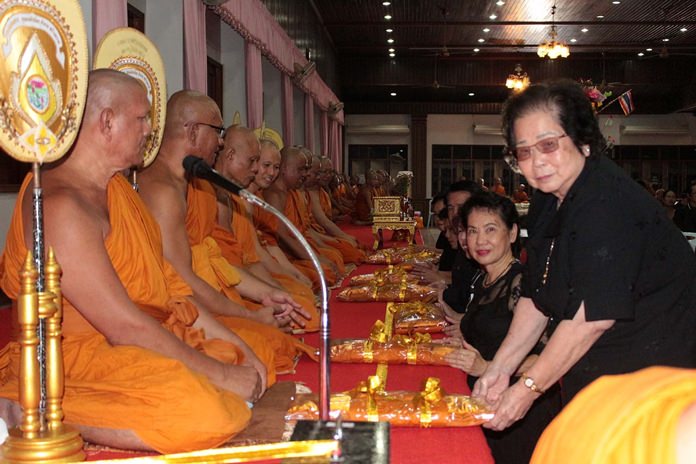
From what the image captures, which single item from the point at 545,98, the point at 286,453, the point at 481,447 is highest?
the point at 545,98

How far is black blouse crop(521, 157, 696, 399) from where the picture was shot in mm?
1754

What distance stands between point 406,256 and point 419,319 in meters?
3.19

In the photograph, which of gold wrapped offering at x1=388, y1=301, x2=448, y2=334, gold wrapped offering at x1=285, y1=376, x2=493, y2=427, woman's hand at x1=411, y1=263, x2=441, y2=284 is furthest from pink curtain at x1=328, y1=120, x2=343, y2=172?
gold wrapped offering at x1=285, y1=376, x2=493, y2=427

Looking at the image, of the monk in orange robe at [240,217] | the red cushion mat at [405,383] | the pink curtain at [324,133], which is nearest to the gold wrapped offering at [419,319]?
the red cushion mat at [405,383]

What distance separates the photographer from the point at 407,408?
218 cm

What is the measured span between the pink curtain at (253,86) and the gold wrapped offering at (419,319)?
4.44 metres

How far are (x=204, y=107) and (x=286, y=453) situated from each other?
2.45 metres

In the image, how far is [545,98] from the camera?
1864 millimetres

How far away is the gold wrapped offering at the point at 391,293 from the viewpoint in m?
4.48

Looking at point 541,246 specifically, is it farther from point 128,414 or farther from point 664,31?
point 664,31

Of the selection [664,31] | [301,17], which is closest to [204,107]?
[301,17]

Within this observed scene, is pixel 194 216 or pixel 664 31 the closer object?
pixel 194 216

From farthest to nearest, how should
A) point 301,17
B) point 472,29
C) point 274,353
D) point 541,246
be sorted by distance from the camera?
point 472,29 < point 301,17 < point 274,353 < point 541,246

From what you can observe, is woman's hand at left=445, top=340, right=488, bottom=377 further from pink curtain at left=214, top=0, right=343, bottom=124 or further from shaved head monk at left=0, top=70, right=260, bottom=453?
pink curtain at left=214, top=0, right=343, bottom=124
